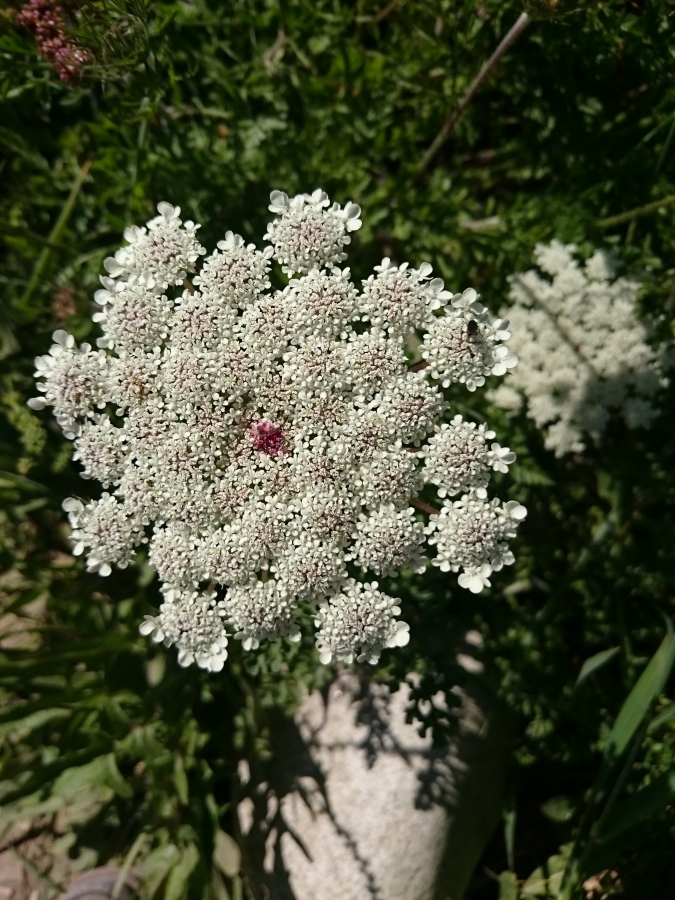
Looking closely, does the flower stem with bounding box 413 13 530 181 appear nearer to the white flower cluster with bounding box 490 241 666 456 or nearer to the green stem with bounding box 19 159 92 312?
the white flower cluster with bounding box 490 241 666 456

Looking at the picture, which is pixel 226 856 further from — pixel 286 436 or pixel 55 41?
pixel 55 41

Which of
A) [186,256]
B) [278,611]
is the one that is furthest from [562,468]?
[186,256]

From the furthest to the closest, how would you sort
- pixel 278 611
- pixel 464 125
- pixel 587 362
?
pixel 464 125 → pixel 587 362 → pixel 278 611

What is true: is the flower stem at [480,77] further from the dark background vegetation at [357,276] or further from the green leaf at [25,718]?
the green leaf at [25,718]

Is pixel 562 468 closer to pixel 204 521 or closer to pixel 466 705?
pixel 466 705

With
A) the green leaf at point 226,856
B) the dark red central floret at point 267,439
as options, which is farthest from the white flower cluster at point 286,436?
the green leaf at point 226,856

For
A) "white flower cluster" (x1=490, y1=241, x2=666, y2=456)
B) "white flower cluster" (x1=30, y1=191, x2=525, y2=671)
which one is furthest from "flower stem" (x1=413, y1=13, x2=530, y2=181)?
"white flower cluster" (x1=30, y1=191, x2=525, y2=671)
